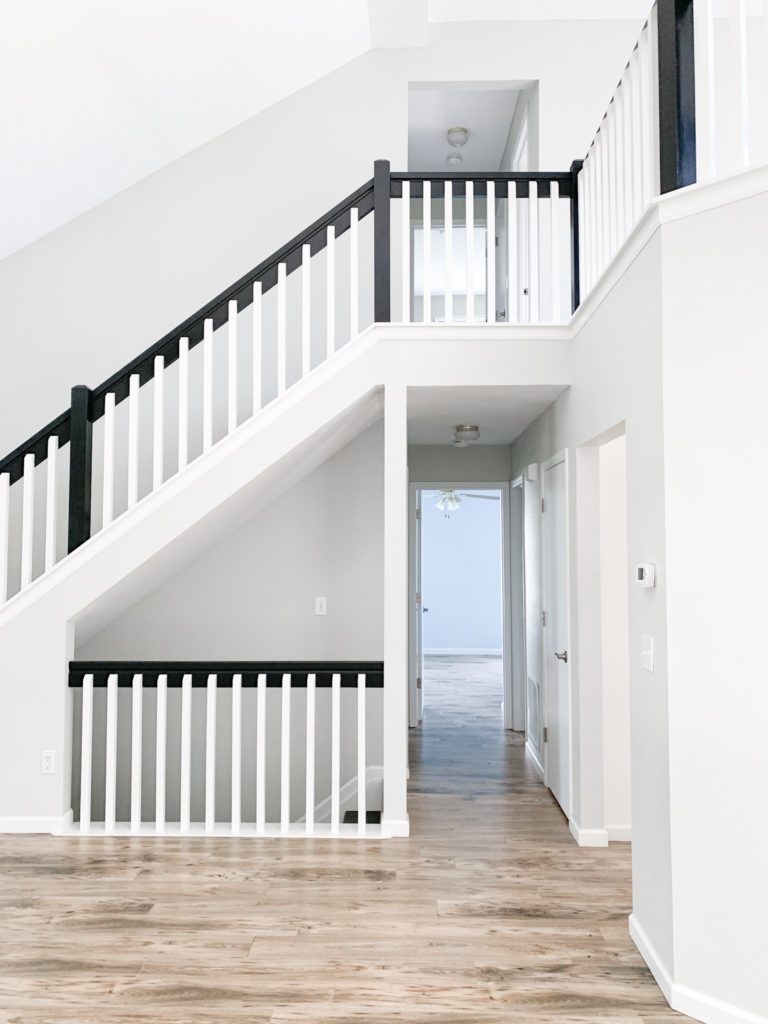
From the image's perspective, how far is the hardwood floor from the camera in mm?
2412

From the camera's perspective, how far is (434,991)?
2.48 metres

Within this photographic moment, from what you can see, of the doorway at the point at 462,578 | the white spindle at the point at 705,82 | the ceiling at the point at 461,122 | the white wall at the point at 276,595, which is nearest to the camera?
the white spindle at the point at 705,82

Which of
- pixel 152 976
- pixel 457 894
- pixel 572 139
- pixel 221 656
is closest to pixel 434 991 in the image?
pixel 457 894

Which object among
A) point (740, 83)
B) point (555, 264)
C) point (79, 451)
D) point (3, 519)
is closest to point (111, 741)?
point (3, 519)

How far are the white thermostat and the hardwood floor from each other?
1.31 m

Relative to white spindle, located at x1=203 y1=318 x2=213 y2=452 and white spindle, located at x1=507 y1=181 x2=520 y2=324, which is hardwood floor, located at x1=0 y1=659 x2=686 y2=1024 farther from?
white spindle, located at x1=507 y1=181 x2=520 y2=324

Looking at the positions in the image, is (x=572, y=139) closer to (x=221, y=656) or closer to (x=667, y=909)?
(x=221, y=656)

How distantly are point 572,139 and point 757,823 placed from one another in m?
4.76

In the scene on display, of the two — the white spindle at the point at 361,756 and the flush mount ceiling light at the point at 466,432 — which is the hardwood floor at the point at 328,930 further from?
the flush mount ceiling light at the point at 466,432

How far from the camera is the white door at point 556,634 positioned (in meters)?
4.18

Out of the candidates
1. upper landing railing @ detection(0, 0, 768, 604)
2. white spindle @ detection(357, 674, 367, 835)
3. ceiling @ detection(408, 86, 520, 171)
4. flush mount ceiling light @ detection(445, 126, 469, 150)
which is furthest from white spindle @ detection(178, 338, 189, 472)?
flush mount ceiling light @ detection(445, 126, 469, 150)

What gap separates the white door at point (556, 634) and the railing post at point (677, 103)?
6.19ft

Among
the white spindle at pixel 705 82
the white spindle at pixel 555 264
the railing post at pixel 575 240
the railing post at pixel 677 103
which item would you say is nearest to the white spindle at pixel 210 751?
the white spindle at pixel 555 264

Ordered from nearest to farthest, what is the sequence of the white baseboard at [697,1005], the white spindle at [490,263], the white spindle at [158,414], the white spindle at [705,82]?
the white baseboard at [697,1005], the white spindle at [705,82], the white spindle at [158,414], the white spindle at [490,263]
